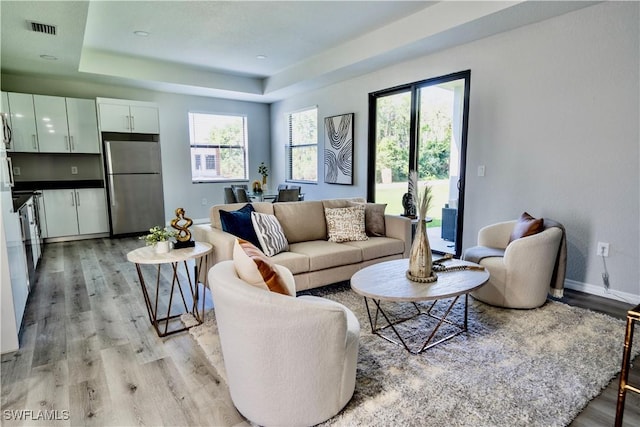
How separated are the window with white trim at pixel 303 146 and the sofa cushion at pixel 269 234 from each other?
11.9 feet

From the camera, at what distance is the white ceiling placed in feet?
10.9

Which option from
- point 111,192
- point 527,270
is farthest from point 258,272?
point 111,192

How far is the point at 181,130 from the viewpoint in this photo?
6828 millimetres

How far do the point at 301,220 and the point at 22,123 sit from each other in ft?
15.4

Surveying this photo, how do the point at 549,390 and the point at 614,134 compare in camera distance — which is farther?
the point at 614,134

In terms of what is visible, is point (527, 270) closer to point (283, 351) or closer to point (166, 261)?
point (283, 351)

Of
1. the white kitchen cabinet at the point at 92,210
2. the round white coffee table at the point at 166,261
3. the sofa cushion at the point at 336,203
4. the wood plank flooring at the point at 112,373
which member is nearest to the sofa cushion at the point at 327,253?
the sofa cushion at the point at 336,203

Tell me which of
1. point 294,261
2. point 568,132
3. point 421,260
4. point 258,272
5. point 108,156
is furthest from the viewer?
point 108,156

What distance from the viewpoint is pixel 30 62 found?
4.59m

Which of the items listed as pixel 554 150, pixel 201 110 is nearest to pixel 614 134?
pixel 554 150

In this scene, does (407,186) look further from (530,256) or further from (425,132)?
(530,256)

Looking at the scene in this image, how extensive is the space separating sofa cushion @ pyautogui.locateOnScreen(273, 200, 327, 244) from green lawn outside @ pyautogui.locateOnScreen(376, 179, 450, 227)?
1698mm

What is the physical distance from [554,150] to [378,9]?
2.32m

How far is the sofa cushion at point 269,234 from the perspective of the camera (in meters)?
2.98
